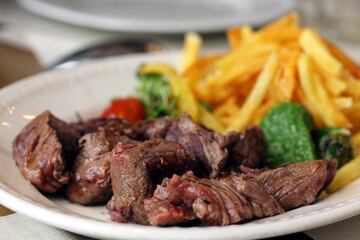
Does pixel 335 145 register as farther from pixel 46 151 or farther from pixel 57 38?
pixel 57 38

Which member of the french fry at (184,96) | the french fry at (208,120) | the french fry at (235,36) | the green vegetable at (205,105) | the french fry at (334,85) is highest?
the french fry at (235,36)

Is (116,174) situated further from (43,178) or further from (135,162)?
(43,178)

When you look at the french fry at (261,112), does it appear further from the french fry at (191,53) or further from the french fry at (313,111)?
the french fry at (191,53)

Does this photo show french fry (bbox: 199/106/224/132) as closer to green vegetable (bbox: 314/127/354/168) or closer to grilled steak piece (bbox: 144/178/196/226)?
→ green vegetable (bbox: 314/127/354/168)

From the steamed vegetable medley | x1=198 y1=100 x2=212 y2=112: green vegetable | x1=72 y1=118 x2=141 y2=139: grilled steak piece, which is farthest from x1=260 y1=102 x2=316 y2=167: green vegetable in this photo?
x1=72 y1=118 x2=141 y2=139: grilled steak piece

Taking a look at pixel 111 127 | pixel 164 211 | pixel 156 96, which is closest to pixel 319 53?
pixel 156 96

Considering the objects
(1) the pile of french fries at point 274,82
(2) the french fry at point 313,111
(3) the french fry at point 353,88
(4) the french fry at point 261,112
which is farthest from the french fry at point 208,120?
(3) the french fry at point 353,88
